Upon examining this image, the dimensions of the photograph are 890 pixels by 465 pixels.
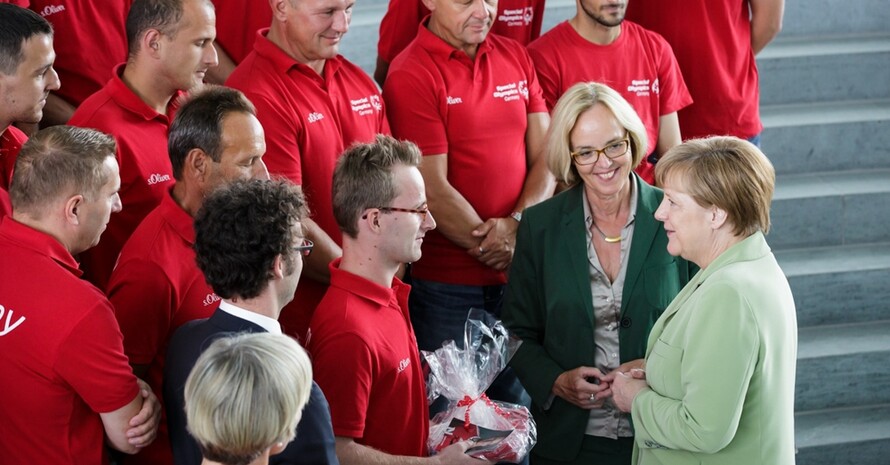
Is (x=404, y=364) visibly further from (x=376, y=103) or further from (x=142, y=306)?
(x=376, y=103)

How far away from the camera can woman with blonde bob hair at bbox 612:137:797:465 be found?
3033 millimetres

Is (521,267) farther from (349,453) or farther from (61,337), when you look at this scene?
(61,337)

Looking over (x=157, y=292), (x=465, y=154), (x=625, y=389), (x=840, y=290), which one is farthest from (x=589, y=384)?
(x=840, y=290)

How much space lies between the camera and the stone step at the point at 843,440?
534 centimetres

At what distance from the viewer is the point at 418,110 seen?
4.36m

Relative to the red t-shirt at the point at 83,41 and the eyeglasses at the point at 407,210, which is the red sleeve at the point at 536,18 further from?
the eyeglasses at the point at 407,210

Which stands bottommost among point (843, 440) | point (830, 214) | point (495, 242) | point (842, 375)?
point (843, 440)

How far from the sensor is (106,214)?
299 centimetres

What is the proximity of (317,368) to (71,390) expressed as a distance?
65 centimetres

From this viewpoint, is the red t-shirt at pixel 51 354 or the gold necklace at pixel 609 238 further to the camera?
the gold necklace at pixel 609 238

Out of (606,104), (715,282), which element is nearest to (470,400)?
(715,282)

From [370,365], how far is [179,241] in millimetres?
670

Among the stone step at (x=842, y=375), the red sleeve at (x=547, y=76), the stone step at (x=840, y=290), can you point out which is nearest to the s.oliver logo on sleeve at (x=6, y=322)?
the red sleeve at (x=547, y=76)

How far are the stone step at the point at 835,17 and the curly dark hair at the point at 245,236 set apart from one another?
469 centimetres
